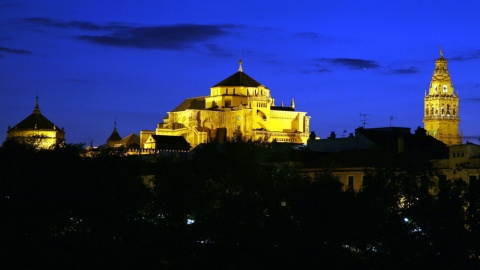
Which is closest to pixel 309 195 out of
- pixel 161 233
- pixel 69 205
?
pixel 161 233

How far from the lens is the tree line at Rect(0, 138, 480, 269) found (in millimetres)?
70438

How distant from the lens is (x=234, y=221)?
7569 cm

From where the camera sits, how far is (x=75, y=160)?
88.4 m

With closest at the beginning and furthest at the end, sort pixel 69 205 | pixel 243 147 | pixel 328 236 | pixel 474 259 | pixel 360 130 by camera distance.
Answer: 1. pixel 474 259
2. pixel 328 236
3. pixel 69 205
4. pixel 243 147
5. pixel 360 130

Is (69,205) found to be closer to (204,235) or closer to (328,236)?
(204,235)

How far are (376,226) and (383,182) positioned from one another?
601 centimetres

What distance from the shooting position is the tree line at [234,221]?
70438 millimetres

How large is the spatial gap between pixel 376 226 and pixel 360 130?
219 feet

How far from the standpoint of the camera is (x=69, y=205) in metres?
78.6

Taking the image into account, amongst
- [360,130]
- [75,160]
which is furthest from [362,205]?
[360,130]

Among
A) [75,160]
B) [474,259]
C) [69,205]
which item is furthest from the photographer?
[75,160]

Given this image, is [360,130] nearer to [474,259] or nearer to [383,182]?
[383,182]

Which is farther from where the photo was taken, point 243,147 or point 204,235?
point 243,147

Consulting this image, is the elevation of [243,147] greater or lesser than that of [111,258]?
greater
